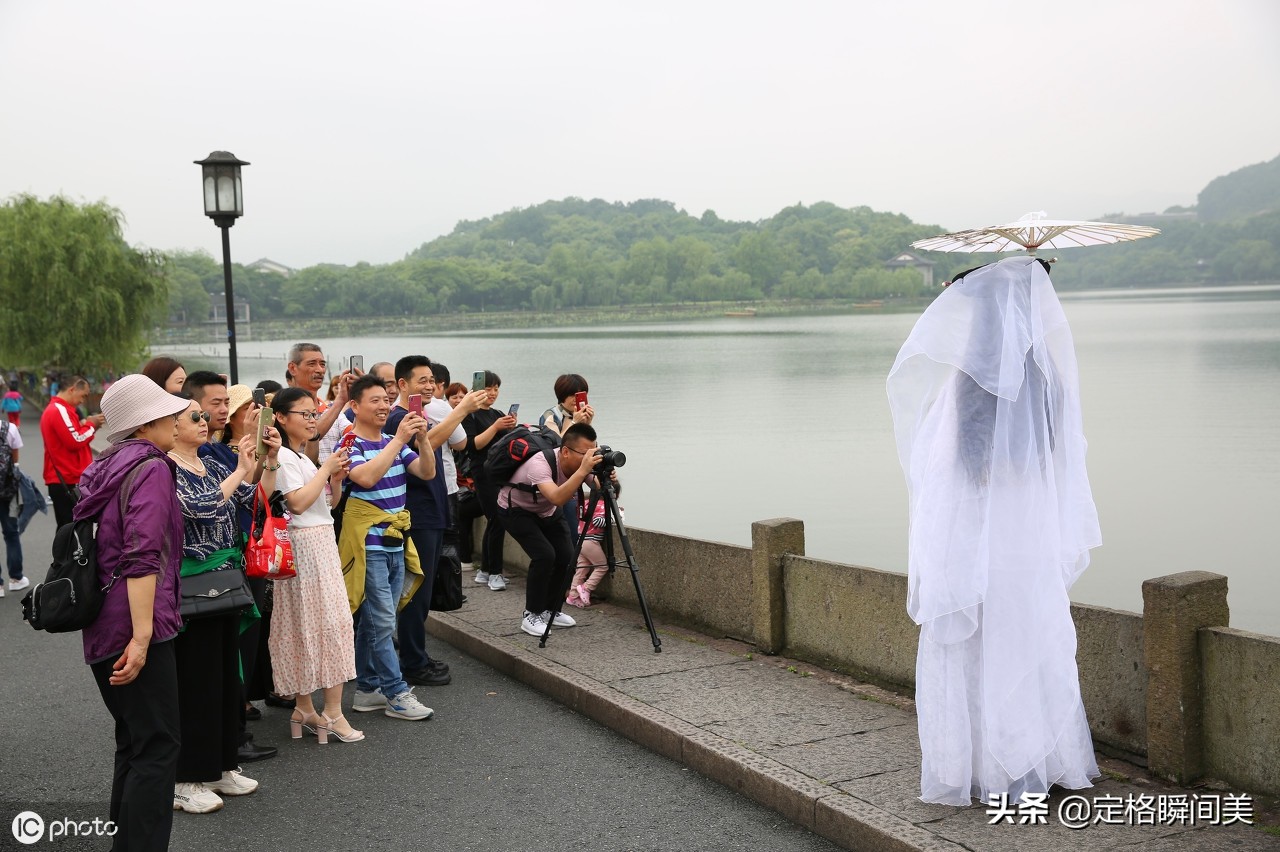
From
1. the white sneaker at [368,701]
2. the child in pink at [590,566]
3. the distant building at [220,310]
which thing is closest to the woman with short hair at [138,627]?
the white sneaker at [368,701]

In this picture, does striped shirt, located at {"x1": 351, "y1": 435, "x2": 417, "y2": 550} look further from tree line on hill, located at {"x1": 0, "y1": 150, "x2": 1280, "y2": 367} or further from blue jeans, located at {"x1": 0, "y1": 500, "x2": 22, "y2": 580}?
tree line on hill, located at {"x1": 0, "y1": 150, "x2": 1280, "y2": 367}

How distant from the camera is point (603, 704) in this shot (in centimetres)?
650

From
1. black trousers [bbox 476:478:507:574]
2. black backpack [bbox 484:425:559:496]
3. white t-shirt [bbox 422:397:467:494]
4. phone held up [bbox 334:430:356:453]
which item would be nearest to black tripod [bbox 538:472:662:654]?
black backpack [bbox 484:425:559:496]

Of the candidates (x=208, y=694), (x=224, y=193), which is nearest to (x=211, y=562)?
(x=208, y=694)

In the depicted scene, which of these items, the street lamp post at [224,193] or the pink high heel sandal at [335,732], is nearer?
the pink high heel sandal at [335,732]

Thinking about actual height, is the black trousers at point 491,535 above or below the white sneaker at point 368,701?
above

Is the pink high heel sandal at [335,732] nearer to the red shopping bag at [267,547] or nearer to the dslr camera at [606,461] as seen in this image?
the red shopping bag at [267,547]

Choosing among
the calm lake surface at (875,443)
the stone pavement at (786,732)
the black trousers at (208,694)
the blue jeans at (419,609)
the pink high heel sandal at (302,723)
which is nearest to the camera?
the stone pavement at (786,732)

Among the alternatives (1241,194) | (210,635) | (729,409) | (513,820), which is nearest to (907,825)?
(513,820)

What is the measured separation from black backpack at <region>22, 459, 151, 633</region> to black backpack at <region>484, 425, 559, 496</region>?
12.7 ft

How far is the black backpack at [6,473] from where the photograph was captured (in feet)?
34.7

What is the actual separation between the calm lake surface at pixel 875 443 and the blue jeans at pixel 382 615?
32.9 ft

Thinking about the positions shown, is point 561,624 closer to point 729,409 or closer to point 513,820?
point 513,820

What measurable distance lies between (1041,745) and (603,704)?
2569mm
